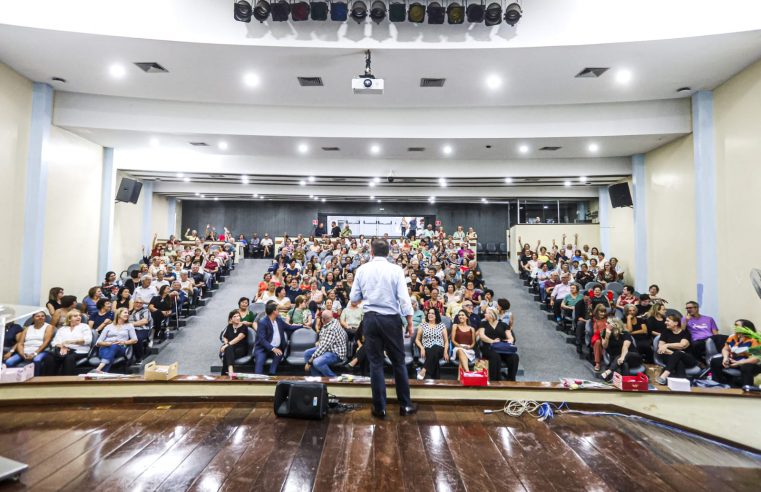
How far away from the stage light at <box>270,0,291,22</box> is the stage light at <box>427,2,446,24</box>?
1.44 meters

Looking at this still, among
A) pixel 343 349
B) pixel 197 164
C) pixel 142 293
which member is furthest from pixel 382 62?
pixel 197 164

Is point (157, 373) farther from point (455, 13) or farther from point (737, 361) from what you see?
point (737, 361)

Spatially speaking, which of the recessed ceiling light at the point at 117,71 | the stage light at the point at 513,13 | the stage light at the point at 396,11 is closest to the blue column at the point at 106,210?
the recessed ceiling light at the point at 117,71

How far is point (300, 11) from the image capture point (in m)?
4.12

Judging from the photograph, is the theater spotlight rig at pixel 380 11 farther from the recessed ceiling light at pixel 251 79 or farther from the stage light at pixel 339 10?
the recessed ceiling light at pixel 251 79

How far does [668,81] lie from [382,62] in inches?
144

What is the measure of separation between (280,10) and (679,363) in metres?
5.66

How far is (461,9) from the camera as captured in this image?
13.6ft

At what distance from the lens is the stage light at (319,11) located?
4.12m

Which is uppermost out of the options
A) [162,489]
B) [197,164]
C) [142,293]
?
[197,164]

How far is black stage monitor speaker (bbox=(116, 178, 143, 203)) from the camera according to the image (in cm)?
812

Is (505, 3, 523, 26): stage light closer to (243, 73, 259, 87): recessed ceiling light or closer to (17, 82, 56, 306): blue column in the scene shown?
(243, 73, 259, 87): recessed ceiling light

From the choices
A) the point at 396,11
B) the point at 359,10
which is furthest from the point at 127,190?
the point at 396,11

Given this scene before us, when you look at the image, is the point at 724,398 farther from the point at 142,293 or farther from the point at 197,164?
the point at 197,164
